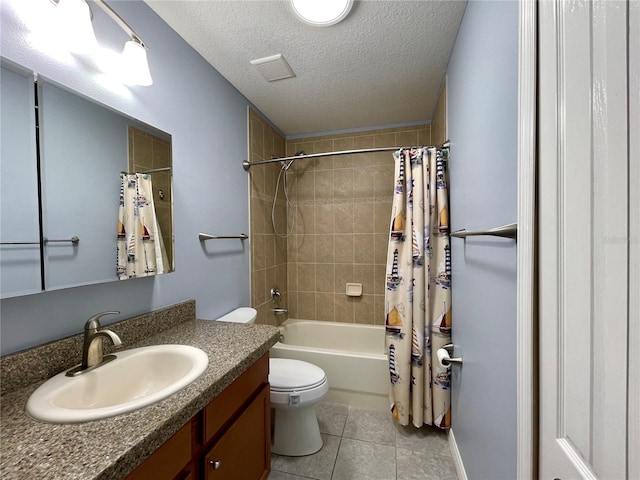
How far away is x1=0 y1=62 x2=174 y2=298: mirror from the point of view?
0.79 metres

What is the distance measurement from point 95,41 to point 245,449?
1.71 metres

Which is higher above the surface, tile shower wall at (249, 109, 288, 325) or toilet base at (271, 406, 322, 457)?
tile shower wall at (249, 109, 288, 325)

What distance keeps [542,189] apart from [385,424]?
1.91 metres

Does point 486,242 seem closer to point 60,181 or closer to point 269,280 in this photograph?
point 60,181

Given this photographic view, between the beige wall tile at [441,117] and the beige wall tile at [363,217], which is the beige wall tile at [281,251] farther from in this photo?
the beige wall tile at [441,117]


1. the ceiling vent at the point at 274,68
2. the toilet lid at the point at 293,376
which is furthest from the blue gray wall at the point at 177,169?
the toilet lid at the point at 293,376

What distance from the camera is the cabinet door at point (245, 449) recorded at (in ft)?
2.87

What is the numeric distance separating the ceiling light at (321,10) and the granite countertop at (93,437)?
1.60m

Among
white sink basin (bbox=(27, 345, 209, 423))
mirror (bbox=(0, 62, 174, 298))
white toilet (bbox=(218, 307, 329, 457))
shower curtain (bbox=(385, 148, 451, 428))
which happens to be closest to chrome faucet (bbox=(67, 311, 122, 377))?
white sink basin (bbox=(27, 345, 209, 423))

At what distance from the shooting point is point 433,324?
171cm

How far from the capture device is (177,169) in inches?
54.7

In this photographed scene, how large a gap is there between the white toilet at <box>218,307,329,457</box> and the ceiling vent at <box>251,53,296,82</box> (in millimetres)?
1622

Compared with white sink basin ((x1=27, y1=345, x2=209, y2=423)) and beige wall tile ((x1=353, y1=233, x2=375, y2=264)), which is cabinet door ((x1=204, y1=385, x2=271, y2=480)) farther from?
beige wall tile ((x1=353, y1=233, x2=375, y2=264))

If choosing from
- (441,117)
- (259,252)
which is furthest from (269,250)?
(441,117)
